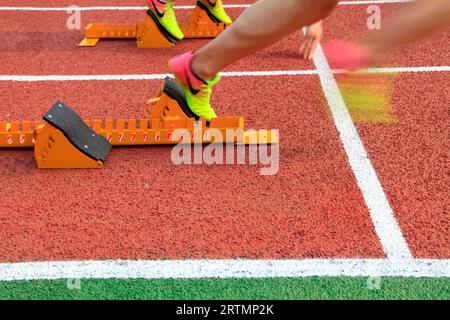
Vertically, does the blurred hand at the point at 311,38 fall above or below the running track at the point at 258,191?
above

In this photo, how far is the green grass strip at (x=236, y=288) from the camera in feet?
8.48

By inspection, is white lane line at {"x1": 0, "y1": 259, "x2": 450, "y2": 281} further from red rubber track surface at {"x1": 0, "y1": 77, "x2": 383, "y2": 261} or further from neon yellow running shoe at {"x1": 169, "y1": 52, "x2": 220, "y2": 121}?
neon yellow running shoe at {"x1": 169, "y1": 52, "x2": 220, "y2": 121}

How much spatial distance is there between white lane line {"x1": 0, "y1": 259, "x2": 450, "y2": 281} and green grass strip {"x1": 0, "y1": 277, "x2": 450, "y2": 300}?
39mm

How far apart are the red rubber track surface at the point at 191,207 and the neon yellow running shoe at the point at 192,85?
14.7 inches

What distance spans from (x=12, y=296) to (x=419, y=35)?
6.85 ft

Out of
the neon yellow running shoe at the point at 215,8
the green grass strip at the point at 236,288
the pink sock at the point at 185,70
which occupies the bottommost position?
the green grass strip at the point at 236,288

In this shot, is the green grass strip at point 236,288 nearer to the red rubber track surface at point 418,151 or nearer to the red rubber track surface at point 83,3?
the red rubber track surface at point 418,151

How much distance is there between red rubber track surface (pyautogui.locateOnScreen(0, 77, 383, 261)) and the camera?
2.92 m

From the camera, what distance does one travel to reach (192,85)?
335 centimetres

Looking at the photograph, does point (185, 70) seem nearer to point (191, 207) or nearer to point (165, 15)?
point (191, 207)

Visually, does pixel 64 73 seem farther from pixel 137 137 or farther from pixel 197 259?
pixel 197 259

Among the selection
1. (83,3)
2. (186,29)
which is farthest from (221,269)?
(83,3)

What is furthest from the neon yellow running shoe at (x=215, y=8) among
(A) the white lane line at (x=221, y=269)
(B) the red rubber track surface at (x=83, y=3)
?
(A) the white lane line at (x=221, y=269)

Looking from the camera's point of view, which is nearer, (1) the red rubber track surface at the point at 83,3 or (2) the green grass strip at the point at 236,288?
(2) the green grass strip at the point at 236,288
